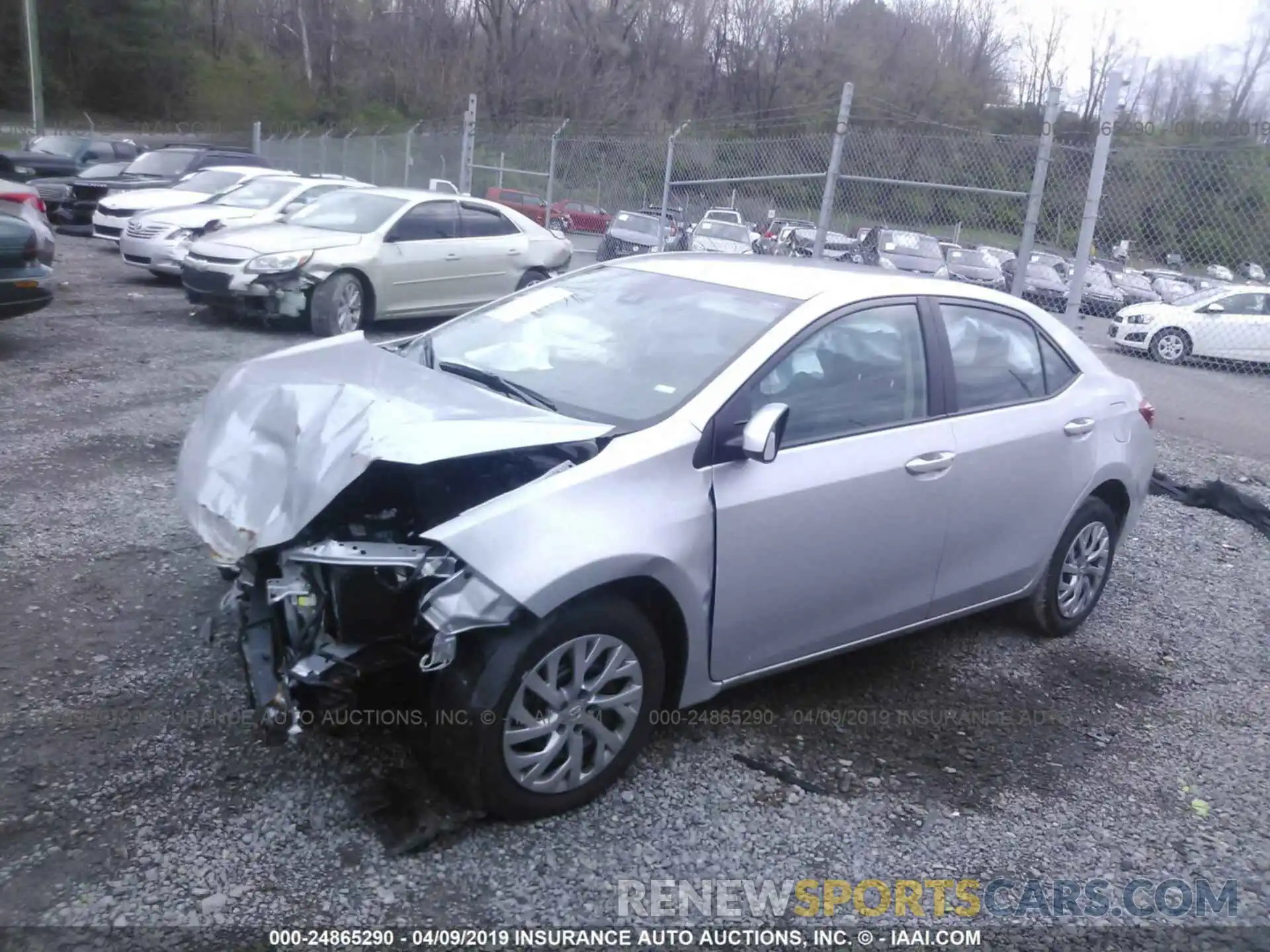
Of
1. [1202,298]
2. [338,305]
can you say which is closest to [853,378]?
[338,305]

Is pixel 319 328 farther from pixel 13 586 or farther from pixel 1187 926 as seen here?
pixel 1187 926

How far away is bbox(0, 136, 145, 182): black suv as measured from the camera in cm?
2078

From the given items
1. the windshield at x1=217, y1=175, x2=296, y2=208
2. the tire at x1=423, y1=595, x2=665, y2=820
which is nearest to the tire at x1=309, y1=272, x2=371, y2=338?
the windshield at x1=217, y1=175, x2=296, y2=208

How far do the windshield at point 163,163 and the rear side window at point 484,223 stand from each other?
9.36 meters

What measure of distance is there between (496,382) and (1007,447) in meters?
2.09

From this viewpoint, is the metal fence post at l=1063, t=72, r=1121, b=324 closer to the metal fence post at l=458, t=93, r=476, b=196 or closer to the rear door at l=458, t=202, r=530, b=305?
the rear door at l=458, t=202, r=530, b=305

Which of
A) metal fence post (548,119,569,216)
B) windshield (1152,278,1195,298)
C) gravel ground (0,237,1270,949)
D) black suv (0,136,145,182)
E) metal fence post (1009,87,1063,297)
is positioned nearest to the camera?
gravel ground (0,237,1270,949)

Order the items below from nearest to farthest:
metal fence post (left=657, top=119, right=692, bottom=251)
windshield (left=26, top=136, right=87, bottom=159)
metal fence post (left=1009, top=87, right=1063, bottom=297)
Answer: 1. metal fence post (left=1009, top=87, right=1063, bottom=297)
2. metal fence post (left=657, top=119, right=692, bottom=251)
3. windshield (left=26, top=136, right=87, bottom=159)

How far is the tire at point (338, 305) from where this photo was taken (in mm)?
10516

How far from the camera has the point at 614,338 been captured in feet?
13.9

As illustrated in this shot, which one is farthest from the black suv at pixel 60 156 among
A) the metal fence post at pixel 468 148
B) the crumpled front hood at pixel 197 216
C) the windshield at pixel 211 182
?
the metal fence post at pixel 468 148

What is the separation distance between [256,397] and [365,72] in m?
57.1

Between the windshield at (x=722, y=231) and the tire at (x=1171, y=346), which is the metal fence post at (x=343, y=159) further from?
the tire at (x=1171, y=346)

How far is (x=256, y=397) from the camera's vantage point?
391 cm
